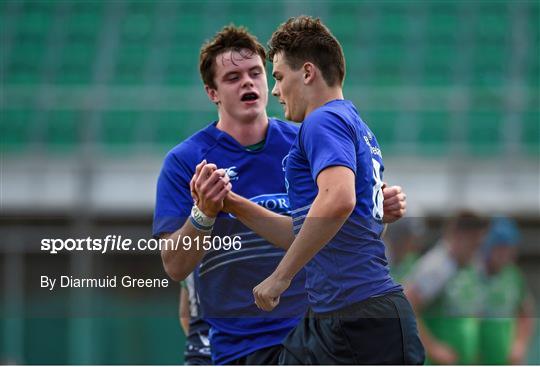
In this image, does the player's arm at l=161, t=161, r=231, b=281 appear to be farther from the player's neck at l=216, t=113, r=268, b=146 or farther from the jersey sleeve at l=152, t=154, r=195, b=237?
the player's neck at l=216, t=113, r=268, b=146

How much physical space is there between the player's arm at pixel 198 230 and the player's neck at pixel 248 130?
43 centimetres

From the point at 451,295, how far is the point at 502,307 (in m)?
0.48

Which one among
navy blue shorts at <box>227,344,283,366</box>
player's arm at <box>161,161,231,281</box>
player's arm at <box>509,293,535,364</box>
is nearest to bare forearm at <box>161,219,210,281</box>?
player's arm at <box>161,161,231,281</box>

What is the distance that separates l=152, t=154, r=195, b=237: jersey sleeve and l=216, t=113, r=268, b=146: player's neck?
21 cm

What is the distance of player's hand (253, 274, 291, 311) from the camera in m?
2.73

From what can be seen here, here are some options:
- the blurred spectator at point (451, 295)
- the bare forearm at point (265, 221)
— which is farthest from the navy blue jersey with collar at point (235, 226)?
the blurred spectator at point (451, 295)

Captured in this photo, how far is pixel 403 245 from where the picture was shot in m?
5.57

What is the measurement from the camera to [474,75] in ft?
37.1

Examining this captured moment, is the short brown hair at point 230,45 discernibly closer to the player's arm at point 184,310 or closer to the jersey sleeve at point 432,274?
the player's arm at point 184,310

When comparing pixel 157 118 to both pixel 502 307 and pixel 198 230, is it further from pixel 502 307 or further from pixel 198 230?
pixel 198 230

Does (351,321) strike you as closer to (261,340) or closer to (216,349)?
(261,340)

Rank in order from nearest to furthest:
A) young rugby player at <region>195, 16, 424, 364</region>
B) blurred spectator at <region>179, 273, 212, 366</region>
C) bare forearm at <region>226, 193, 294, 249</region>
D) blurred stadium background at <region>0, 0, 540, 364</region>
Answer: young rugby player at <region>195, 16, 424, 364</region> < bare forearm at <region>226, 193, 294, 249</region> < blurred spectator at <region>179, 273, 212, 366</region> < blurred stadium background at <region>0, 0, 540, 364</region>

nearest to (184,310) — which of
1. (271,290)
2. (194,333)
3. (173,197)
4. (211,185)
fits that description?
(194,333)

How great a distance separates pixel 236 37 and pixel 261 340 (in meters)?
1.03
